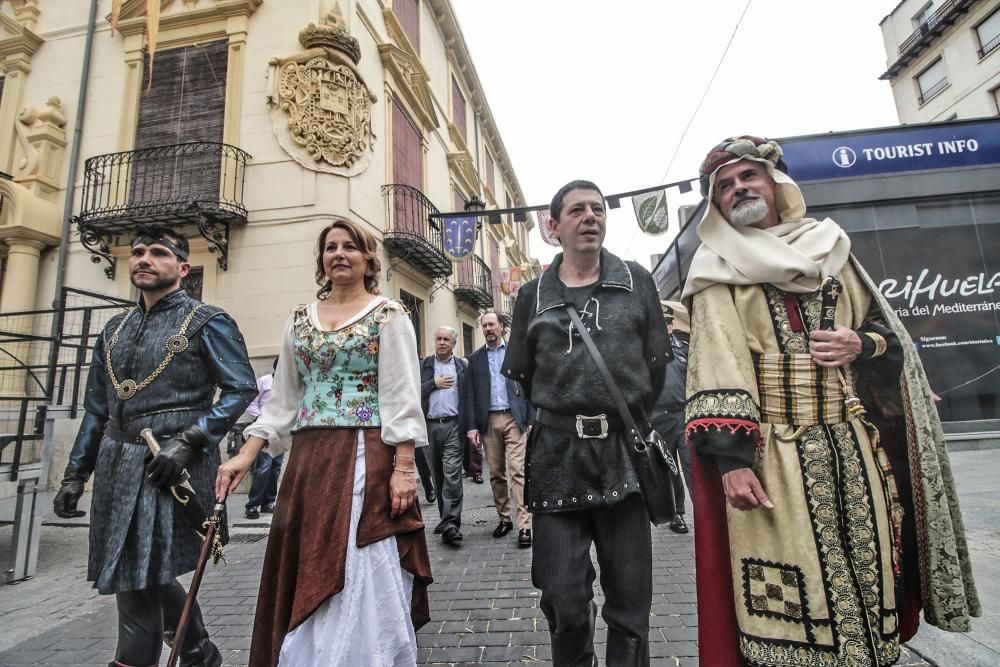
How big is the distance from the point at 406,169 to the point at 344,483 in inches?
434

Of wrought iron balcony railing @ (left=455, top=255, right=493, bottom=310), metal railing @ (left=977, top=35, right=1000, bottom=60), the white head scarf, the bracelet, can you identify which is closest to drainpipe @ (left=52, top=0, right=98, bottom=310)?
wrought iron balcony railing @ (left=455, top=255, right=493, bottom=310)

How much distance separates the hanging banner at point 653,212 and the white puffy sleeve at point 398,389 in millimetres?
8560

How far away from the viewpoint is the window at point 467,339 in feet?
52.3

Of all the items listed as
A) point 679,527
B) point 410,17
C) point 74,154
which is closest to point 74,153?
point 74,154

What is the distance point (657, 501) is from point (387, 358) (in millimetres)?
→ 1202

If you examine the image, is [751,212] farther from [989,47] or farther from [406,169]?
[989,47]

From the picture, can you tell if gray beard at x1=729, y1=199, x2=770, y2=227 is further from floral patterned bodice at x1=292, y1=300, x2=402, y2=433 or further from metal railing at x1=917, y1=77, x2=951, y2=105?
metal railing at x1=917, y1=77, x2=951, y2=105

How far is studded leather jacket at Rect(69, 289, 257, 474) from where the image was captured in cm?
218

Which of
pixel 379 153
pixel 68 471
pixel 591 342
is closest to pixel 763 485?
pixel 591 342

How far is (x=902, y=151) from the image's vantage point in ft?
28.0

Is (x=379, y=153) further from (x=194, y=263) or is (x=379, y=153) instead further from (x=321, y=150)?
(x=194, y=263)

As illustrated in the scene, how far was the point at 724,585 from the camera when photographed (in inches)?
64.1

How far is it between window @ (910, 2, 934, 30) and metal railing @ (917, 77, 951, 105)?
112 inches

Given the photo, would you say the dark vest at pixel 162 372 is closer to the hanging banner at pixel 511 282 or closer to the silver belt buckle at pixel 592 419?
the silver belt buckle at pixel 592 419
